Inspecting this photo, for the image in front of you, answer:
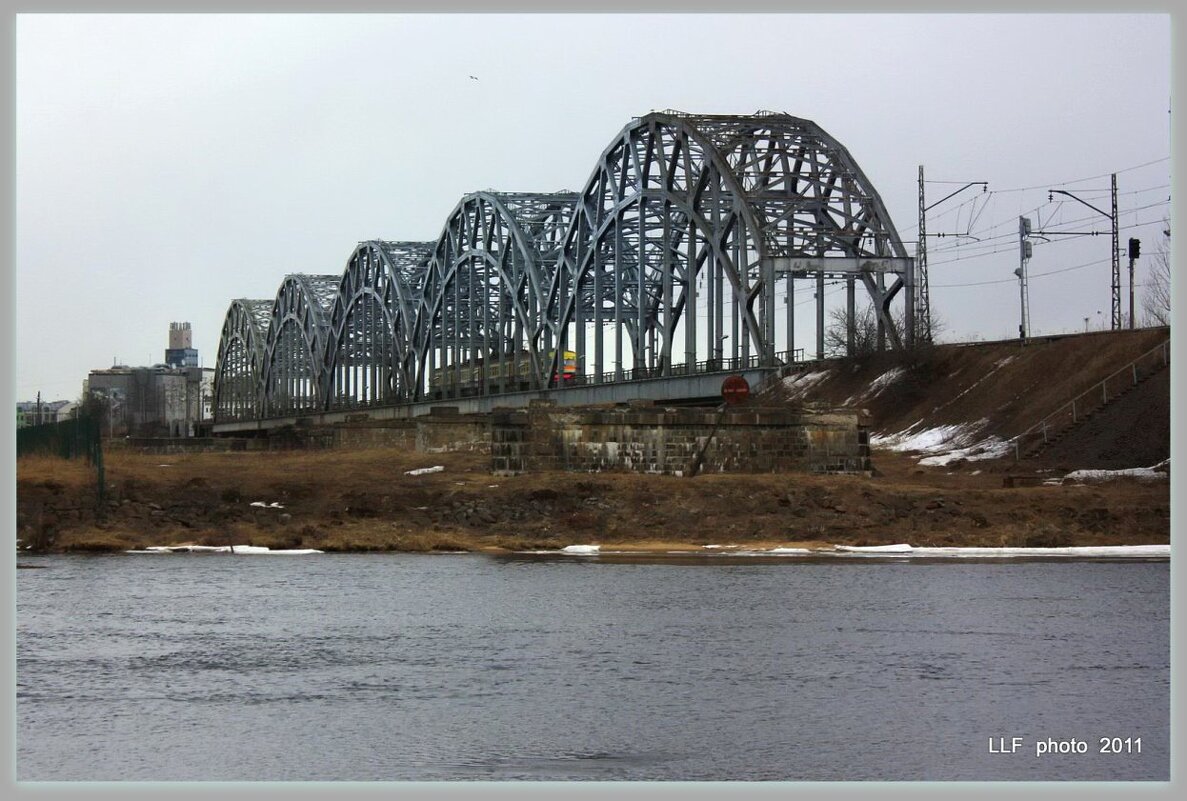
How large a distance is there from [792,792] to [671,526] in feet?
96.0

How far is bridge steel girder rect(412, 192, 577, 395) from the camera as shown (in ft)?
461

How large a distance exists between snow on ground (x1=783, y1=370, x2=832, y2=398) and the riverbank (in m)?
39.1

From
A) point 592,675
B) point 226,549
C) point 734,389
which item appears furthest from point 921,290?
point 592,675

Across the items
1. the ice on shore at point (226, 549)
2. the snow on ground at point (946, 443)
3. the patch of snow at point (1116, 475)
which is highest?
the snow on ground at point (946, 443)

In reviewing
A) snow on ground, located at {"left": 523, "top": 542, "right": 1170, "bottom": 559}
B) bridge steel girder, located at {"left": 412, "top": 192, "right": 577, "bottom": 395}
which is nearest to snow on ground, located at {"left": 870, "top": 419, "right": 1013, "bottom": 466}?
snow on ground, located at {"left": 523, "top": 542, "right": 1170, "bottom": 559}

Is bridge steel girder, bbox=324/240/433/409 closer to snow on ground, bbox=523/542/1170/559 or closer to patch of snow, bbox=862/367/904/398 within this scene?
patch of snow, bbox=862/367/904/398

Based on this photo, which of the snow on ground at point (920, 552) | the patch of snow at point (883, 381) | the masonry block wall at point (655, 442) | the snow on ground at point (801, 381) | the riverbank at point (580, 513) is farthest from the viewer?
the snow on ground at point (801, 381)

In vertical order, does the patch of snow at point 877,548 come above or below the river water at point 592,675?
below

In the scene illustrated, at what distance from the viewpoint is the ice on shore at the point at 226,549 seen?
4072 cm

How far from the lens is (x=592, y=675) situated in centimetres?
2219

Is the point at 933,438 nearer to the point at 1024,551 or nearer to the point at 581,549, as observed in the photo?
the point at 1024,551

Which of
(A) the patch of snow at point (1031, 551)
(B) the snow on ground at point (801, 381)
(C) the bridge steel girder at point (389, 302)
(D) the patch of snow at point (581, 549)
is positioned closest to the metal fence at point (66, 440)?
(D) the patch of snow at point (581, 549)

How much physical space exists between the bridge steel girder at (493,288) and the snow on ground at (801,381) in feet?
144

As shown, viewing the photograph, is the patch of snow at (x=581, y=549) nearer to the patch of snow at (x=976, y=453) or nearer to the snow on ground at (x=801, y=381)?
the patch of snow at (x=976, y=453)
